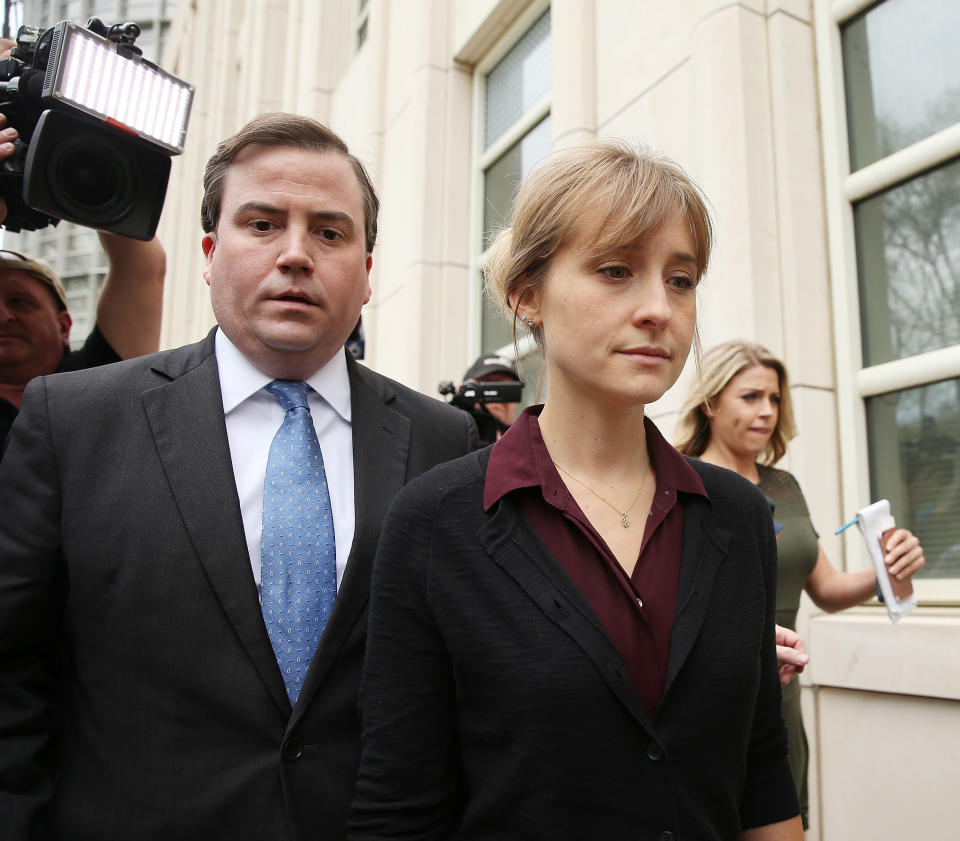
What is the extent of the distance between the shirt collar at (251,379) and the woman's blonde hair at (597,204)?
1.60ft

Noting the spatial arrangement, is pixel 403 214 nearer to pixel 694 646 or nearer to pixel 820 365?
pixel 820 365

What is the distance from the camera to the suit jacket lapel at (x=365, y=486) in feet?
5.15

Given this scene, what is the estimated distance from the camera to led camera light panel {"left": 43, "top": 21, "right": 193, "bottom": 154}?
6.52ft

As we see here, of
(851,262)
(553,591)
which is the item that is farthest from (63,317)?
(851,262)

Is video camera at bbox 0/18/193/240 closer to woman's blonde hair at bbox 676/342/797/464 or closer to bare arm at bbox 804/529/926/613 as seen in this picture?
woman's blonde hair at bbox 676/342/797/464

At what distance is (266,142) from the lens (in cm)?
184

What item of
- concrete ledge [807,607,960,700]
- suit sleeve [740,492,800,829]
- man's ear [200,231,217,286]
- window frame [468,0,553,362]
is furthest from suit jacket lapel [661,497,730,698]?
window frame [468,0,553,362]

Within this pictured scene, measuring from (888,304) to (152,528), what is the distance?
3393mm

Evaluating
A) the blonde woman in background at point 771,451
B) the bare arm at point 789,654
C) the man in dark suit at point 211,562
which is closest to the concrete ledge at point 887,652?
the blonde woman in background at point 771,451

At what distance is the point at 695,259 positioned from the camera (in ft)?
4.88

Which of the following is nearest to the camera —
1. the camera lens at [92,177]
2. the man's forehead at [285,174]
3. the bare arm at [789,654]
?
the man's forehead at [285,174]

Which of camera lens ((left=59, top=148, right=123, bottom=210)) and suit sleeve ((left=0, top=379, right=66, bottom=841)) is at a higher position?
camera lens ((left=59, top=148, right=123, bottom=210))

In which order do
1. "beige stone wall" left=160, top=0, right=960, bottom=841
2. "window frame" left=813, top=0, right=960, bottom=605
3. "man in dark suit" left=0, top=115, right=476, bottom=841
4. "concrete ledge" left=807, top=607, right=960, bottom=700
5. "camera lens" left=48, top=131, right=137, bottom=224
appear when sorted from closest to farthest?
"man in dark suit" left=0, top=115, right=476, bottom=841 < "camera lens" left=48, top=131, right=137, bottom=224 < "concrete ledge" left=807, top=607, right=960, bottom=700 < "beige stone wall" left=160, top=0, right=960, bottom=841 < "window frame" left=813, top=0, right=960, bottom=605

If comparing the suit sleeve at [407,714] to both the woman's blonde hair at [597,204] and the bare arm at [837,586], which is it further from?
the bare arm at [837,586]
